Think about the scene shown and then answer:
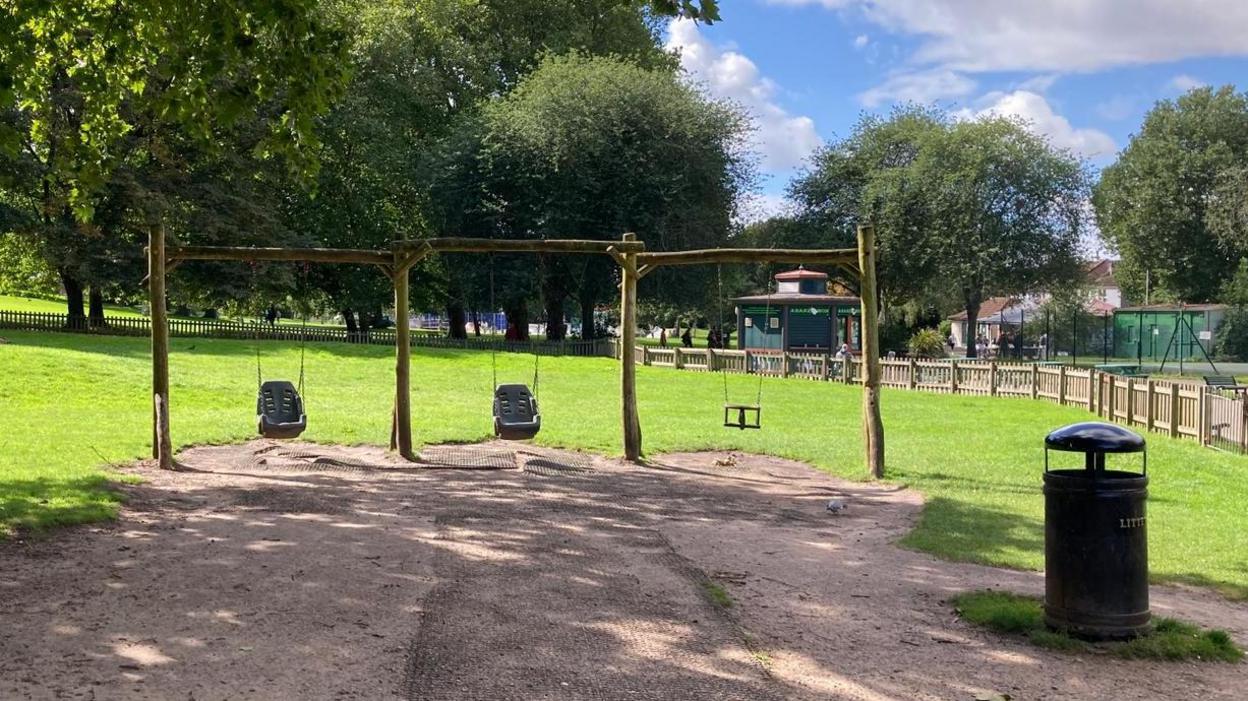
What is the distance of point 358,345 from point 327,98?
91.2ft

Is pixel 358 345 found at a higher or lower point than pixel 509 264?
lower

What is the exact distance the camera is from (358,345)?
37062 millimetres

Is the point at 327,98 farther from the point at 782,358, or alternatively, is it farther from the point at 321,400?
the point at 782,358

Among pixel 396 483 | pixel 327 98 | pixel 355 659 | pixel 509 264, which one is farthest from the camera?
pixel 509 264

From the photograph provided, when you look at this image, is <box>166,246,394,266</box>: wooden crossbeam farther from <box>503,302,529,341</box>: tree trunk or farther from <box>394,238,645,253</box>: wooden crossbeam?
<box>503,302,529,341</box>: tree trunk

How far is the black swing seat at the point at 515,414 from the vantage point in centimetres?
1287

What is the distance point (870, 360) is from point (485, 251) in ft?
16.9

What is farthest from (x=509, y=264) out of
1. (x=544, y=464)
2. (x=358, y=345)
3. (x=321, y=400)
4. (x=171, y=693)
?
(x=171, y=693)

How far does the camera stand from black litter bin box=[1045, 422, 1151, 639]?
19.5ft

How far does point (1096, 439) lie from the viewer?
603cm

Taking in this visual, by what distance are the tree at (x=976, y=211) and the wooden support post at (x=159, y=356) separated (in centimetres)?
3959

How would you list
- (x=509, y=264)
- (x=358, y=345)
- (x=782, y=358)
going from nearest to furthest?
(x=782, y=358) → (x=358, y=345) → (x=509, y=264)

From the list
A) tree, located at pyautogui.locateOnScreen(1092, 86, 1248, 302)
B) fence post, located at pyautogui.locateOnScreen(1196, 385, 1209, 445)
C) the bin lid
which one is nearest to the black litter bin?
the bin lid

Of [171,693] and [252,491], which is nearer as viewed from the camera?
[171,693]
